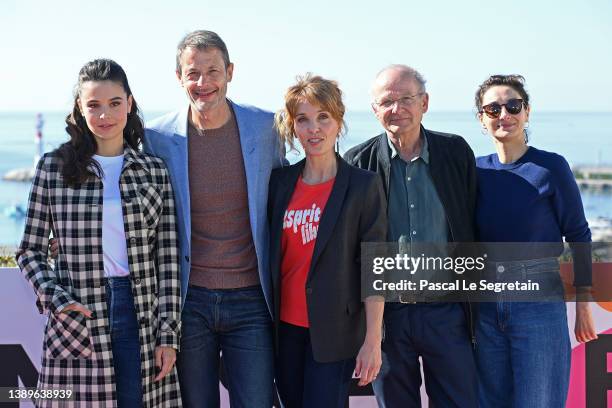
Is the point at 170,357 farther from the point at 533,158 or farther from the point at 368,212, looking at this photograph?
the point at 533,158

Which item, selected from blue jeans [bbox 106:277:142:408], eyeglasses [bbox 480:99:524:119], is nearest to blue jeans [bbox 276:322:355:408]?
blue jeans [bbox 106:277:142:408]

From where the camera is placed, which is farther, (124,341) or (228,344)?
(228,344)

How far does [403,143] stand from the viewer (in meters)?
3.12

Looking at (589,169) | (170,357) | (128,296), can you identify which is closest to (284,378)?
(170,357)

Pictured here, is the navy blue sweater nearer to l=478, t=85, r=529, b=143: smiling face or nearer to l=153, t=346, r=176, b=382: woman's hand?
l=478, t=85, r=529, b=143: smiling face

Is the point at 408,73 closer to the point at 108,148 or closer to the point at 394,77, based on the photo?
the point at 394,77

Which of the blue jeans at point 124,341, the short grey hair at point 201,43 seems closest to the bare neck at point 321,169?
the short grey hair at point 201,43

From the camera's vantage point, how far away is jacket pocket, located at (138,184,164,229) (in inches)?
108

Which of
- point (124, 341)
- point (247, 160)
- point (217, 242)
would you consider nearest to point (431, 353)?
point (217, 242)

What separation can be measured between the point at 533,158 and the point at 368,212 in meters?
0.76

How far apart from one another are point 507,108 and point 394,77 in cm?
48

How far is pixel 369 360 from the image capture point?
2766mm

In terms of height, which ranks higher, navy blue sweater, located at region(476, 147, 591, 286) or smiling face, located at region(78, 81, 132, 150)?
smiling face, located at region(78, 81, 132, 150)

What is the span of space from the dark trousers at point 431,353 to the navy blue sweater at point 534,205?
38cm
